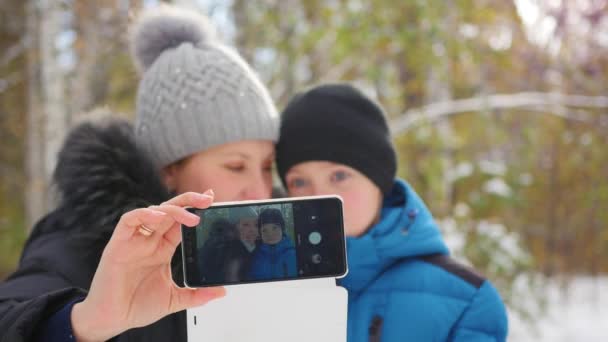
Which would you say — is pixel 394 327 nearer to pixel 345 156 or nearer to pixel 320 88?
pixel 345 156

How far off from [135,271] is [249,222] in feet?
0.77

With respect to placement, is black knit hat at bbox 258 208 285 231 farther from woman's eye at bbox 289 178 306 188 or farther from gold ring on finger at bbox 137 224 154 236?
woman's eye at bbox 289 178 306 188

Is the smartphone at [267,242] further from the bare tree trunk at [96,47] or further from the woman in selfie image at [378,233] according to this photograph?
the bare tree trunk at [96,47]

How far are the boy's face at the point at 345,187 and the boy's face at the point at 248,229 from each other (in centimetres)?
70

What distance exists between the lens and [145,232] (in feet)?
3.31

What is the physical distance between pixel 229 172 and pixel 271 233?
587 millimetres

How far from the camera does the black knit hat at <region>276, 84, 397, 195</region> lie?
1843 millimetres

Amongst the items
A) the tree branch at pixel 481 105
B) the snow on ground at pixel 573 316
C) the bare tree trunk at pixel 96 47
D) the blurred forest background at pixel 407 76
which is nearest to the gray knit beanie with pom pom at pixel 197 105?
the blurred forest background at pixel 407 76

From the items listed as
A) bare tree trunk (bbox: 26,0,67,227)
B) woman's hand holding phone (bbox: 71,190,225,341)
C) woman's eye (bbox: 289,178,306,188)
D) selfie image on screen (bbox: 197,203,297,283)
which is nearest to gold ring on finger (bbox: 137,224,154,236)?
woman's hand holding phone (bbox: 71,190,225,341)

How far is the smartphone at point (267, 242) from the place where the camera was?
3.61 feet

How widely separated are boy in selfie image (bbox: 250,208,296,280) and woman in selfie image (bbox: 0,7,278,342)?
0.09m

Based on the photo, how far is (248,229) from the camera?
112 cm

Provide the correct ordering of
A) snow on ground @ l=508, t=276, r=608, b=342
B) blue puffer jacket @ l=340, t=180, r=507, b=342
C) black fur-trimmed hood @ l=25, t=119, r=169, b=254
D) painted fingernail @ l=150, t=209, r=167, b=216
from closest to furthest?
painted fingernail @ l=150, t=209, r=167, b=216 < black fur-trimmed hood @ l=25, t=119, r=169, b=254 < blue puffer jacket @ l=340, t=180, r=507, b=342 < snow on ground @ l=508, t=276, r=608, b=342

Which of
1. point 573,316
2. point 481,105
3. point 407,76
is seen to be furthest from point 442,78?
point 573,316
